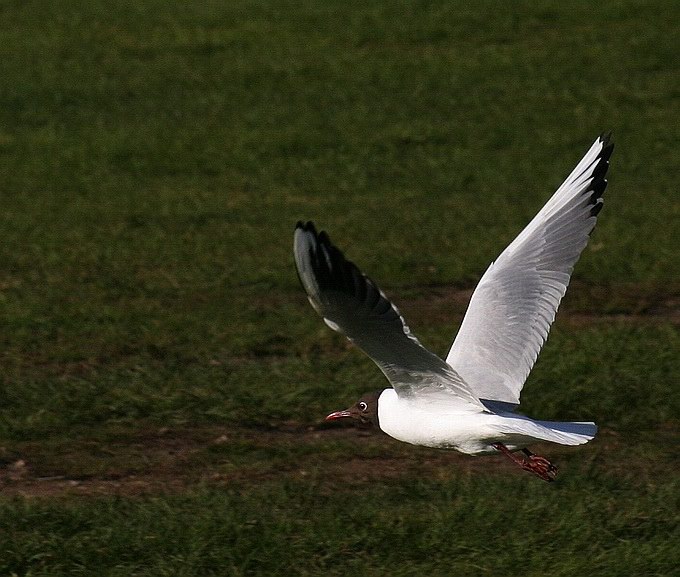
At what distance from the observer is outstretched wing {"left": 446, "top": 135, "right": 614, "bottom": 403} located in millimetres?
5891

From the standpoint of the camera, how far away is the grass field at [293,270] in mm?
5312

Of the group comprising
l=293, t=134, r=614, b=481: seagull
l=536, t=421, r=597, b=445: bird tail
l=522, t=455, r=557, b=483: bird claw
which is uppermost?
l=293, t=134, r=614, b=481: seagull

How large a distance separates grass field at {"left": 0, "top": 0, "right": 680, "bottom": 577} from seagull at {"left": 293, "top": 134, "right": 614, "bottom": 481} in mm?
355

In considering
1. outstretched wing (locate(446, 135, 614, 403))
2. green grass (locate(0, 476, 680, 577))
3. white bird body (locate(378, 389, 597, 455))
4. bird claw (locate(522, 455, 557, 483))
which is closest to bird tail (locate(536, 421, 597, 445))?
white bird body (locate(378, 389, 597, 455))

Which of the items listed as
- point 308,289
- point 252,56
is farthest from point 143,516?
point 252,56

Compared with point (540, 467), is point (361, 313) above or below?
above

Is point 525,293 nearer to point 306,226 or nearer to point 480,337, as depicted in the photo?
point 480,337

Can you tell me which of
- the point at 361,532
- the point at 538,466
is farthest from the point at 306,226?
the point at 538,466

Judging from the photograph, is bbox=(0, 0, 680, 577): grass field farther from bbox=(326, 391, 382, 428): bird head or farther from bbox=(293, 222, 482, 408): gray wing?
bbox=(293, 222, 482, 408): gray wing

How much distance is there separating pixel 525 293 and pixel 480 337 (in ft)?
1.10

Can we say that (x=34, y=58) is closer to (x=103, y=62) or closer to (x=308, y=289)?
(x=103, y=62)

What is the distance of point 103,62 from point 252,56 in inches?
59.4

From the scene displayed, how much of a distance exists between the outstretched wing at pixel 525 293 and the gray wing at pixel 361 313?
720mm

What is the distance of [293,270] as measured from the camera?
29.0 ft
